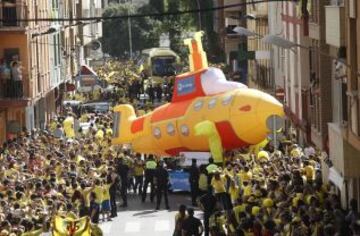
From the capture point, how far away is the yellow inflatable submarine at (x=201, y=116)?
38.3 m

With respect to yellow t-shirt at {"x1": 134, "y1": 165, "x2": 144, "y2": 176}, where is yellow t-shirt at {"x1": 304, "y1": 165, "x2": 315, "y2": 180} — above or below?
above

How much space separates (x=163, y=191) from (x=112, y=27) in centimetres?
9763

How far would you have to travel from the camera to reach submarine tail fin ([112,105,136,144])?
137 feet

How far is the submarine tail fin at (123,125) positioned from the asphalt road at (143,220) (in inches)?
204

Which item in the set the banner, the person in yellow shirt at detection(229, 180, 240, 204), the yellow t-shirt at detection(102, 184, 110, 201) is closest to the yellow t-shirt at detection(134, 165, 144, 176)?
the banner

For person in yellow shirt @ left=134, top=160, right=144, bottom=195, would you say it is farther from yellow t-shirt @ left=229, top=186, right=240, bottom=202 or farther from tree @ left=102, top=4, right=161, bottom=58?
tree @ left=102, top=4, right=161, bottom=58

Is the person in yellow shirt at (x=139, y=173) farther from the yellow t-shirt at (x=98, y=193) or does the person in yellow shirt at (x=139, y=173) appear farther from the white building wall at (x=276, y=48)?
the white building wall at (x=276, y=48)

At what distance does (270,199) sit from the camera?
988 inches

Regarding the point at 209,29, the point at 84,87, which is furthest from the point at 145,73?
the point at 84,87

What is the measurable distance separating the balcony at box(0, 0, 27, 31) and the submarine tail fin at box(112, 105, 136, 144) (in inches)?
318

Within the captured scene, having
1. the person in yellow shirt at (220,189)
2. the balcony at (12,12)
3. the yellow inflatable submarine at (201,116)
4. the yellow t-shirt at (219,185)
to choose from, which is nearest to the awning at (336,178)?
the person in yellow shirt at (220,189)

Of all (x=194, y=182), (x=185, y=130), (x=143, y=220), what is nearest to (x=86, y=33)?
(x=185, y=130)

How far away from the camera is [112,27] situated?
131500 mm

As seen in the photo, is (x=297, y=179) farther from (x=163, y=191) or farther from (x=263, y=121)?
(x=263, y=121)
